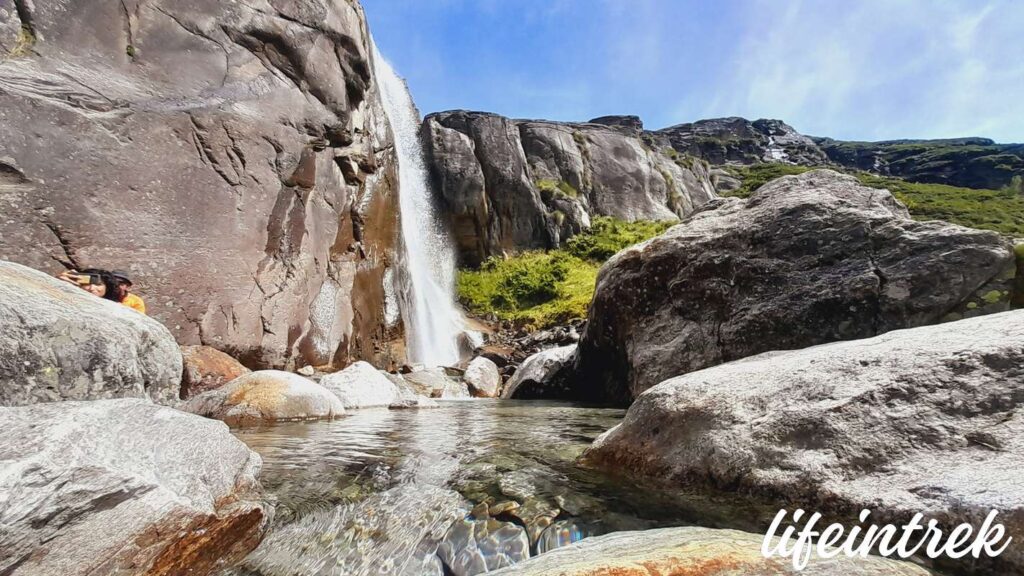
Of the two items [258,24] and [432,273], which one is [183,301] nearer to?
[258,24]

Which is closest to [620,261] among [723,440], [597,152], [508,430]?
[508,430]

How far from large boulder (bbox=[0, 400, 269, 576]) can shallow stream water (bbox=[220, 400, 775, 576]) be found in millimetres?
273

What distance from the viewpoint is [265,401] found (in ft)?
24.2

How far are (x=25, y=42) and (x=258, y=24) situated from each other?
5.21 m

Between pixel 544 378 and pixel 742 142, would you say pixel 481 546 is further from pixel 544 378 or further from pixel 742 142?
pixel 742 142

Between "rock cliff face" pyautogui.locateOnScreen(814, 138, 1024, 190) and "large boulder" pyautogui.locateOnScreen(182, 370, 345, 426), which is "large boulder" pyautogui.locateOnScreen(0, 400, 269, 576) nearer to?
"large boulder" pyautogui.locateOnScreen(182, 370, 345, 426)

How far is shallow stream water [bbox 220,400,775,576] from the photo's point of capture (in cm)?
262

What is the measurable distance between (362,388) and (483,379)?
5247 mm

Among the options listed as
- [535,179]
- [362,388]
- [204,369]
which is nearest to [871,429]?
[362,388]

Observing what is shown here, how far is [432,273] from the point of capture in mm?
28391

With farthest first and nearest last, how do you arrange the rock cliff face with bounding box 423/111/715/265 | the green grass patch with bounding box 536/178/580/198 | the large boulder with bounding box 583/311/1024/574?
the green grass patch with bounding box 536/178/580/198 < the rock cliff face with bounding box 423/111/715/265 < the large boulder with bounding box 583/311/1024/574

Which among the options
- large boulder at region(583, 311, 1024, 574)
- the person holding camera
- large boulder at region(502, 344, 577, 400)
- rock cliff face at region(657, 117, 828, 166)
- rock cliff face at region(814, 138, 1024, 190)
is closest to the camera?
large boulder at region(583, 311, 1024, 574)

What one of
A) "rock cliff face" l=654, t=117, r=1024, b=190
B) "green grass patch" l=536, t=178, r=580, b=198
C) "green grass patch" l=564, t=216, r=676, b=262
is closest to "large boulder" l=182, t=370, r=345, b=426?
"green grass patch" l=564, t=216, r=676, b=262

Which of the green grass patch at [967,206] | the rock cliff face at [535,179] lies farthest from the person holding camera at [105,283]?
the green grass patch at [967,206]
